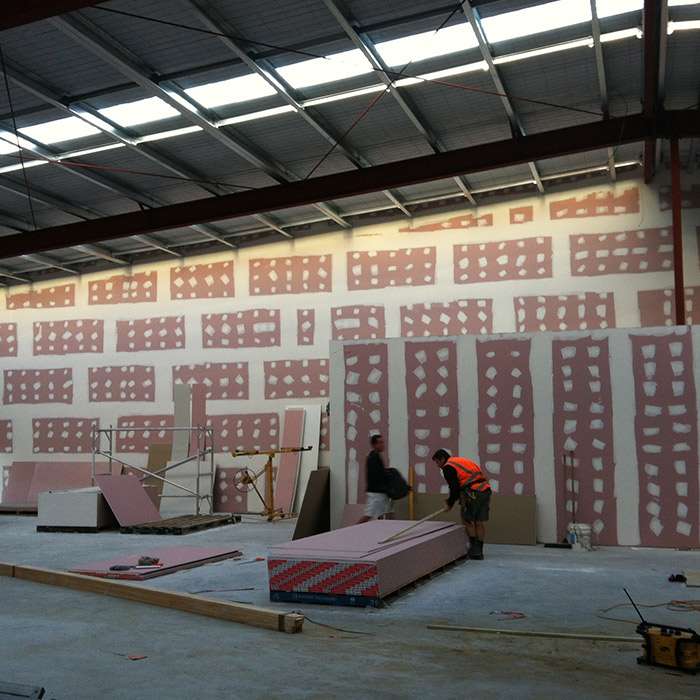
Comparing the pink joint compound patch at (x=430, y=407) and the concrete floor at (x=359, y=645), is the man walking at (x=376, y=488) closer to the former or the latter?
the pink joint compound patch at (x=430, y=407)

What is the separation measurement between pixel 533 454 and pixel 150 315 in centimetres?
1148

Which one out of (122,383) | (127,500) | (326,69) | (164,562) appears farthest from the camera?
(122,383)

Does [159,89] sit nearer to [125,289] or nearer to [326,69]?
[326,69]

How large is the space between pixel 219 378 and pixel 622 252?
9.66 m

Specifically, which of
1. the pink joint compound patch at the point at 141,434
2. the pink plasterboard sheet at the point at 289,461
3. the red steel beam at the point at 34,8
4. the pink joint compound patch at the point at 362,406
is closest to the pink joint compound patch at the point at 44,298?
the pink joint compound patch at the point at 141,434

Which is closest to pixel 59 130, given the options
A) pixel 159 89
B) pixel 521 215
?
pixel 159 89

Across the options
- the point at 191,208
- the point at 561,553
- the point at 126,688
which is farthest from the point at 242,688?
the point at 191,208

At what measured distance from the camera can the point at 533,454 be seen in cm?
1329

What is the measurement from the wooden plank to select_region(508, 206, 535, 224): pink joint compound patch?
12.2 meters

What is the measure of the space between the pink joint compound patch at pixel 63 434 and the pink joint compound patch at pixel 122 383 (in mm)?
765

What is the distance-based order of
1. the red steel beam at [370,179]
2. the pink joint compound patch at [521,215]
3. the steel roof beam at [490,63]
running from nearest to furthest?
1. the steel roof beam at [490,63]
2. the red steel beam at [370,179]
3. the pink joint compound patch at [521,215]

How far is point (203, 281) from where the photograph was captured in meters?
20.8

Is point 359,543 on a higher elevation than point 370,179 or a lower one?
lower

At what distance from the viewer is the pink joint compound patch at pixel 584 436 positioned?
12859 mm
